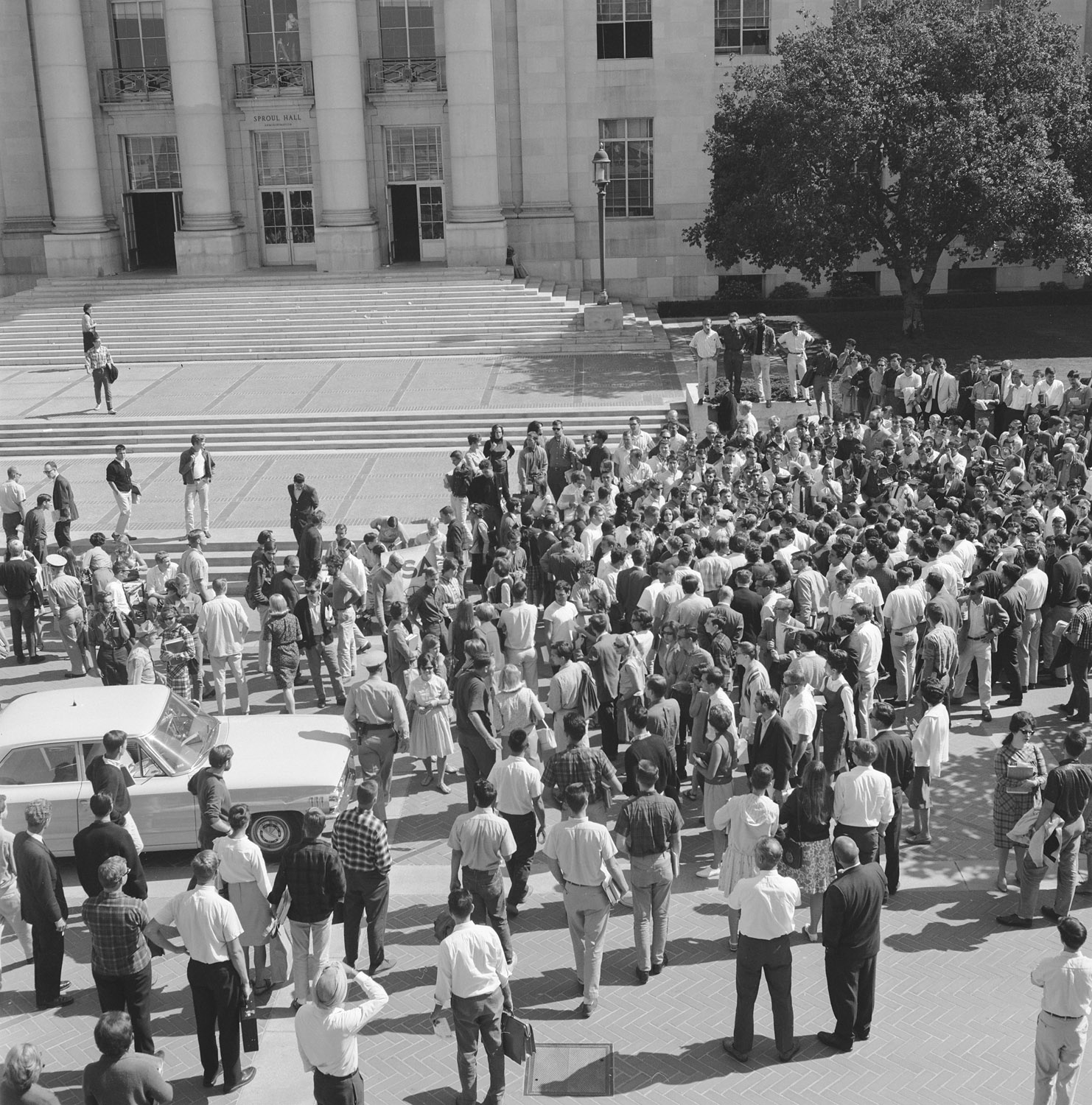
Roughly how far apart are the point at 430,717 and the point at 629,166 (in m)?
31.5

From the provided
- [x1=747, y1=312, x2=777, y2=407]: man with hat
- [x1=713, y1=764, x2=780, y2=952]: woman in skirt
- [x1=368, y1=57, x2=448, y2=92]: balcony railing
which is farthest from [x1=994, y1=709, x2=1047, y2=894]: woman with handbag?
[x1=368, y1=57, x2=448, y2=92]: balcony railing

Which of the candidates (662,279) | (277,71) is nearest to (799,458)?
(662,279)

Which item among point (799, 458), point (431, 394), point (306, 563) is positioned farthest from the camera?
point (431, 394)

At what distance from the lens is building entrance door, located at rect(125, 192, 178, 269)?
4188cm

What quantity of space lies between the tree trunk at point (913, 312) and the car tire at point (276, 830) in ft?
90.7

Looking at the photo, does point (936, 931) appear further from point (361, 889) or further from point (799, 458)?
point (799, 458)

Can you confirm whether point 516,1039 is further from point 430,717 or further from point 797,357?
point 797,357

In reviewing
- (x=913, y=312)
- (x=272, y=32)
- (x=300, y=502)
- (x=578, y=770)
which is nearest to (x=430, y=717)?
(x=578, y=770)

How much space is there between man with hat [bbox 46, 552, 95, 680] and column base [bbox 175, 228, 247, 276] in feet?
76.7

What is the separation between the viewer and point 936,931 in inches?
434

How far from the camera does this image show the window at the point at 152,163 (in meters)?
41.3

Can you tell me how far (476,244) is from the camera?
38719 mm

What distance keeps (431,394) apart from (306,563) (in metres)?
11.7

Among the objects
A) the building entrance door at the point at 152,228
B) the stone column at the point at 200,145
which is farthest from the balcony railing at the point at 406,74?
the building entrance door at the point at 152,228
